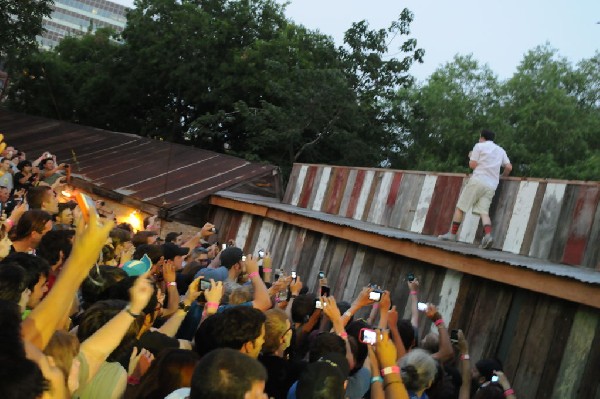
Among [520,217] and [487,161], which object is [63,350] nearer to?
[520,217]

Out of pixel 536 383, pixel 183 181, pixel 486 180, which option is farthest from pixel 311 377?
pixel 183 181

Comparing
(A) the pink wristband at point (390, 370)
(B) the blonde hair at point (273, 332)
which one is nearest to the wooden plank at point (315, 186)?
(B) the blonde hair at point (273, 332)

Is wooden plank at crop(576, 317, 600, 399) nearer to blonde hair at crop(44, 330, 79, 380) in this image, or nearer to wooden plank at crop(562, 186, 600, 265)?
wooden plank at crop(562, 186, 600, 265)

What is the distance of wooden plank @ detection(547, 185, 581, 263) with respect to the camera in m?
8.69

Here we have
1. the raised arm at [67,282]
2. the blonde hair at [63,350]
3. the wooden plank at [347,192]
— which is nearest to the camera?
the raised arm at [67,282]

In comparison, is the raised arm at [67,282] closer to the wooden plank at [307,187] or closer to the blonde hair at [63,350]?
the blonde hair at [63,350]

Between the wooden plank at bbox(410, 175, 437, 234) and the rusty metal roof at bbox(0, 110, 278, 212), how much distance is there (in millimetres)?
7346

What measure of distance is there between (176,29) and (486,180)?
85.8 ft

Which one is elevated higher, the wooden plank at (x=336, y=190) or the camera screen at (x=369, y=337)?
the wooden plank at (x=336, y=190)

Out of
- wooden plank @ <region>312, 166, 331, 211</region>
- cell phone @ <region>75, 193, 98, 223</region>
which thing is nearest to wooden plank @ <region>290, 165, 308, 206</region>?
wooden plank @ <region>312, 166, 331, 211</region>

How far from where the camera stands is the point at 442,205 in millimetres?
11289

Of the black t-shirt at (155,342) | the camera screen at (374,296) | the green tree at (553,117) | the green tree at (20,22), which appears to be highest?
the green tree at (553,117)

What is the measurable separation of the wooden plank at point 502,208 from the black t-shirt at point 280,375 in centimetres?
584

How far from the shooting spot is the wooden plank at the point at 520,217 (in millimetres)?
9391
